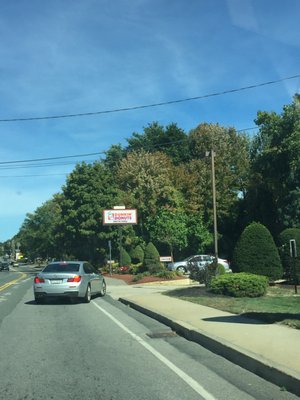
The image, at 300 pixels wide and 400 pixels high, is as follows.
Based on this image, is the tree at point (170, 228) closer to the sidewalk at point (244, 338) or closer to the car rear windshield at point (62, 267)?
the car rear windshield at point (62, 267)

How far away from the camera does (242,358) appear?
793 cm

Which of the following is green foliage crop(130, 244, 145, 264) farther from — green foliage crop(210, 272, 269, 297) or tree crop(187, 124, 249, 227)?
green foliage crop(210, 272, 269, 297)

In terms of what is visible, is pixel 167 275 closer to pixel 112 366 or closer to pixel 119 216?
pixel 119 216

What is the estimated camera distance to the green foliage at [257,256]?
21703 millimetres

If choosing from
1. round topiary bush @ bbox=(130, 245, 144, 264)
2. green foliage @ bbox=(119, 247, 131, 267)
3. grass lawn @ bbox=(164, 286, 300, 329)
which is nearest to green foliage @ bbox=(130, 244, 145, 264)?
round topiary bush @ bbox=(130, 245, 144, 264)

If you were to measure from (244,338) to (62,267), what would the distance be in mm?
10423

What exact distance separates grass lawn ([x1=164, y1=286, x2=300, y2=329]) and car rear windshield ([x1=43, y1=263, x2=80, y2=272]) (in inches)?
150

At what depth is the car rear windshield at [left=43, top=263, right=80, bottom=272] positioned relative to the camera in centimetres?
1848

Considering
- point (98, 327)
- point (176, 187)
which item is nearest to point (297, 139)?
point (176, 187)

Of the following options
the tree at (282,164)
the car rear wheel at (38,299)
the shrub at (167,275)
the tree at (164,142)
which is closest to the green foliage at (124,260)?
the tree at (282,164)

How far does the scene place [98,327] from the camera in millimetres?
12406

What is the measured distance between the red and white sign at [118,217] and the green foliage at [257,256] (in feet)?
81.1

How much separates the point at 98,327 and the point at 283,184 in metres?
33.6

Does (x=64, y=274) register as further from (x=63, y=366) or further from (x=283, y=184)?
(x=283, y=184)
